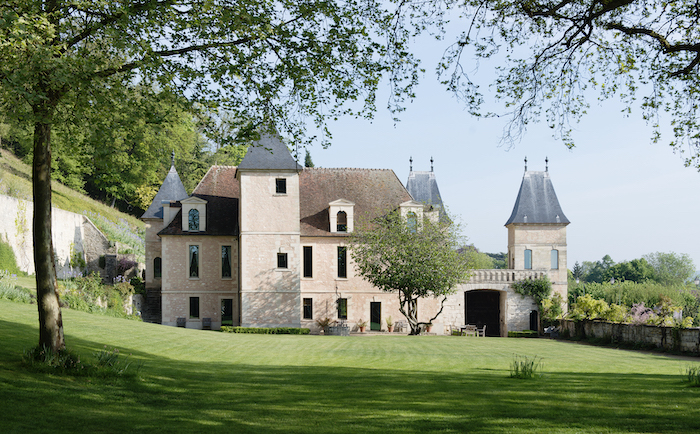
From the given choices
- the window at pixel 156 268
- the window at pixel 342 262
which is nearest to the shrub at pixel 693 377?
the window at pixel 342 262

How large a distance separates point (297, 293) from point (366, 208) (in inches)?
267

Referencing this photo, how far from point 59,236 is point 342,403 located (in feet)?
94.4

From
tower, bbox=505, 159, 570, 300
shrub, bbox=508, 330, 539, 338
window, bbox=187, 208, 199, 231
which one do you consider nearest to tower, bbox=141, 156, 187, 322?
window, bbox=187, 208, 199, 231

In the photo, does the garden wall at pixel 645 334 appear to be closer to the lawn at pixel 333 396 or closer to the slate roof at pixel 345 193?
the lawn at pixel 333 396

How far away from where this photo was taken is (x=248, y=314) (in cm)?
3134

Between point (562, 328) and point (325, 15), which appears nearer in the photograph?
point (325, 15)

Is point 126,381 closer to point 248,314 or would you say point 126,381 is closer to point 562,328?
point 248,314

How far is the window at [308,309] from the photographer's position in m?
33.9

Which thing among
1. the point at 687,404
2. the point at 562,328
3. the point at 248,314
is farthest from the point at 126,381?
the point at 562,328

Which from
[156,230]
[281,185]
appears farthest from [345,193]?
[156,230]

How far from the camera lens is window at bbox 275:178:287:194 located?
32094 millimetres

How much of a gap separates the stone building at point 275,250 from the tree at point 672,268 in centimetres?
8127

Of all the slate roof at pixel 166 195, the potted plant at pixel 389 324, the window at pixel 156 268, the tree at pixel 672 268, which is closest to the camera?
the potted plant at pixel 389 324

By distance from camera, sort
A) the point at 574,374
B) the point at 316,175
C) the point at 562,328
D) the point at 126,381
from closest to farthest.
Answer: the point at 126,381 < the point at 574,374 < the point at 562,328 < the point at 316,175
